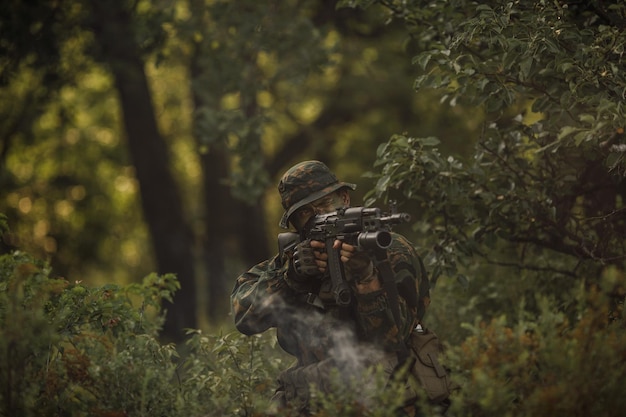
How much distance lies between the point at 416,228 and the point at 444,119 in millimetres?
7966

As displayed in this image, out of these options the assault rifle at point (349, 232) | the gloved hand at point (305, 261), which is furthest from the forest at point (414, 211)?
the gloved hand at point (305, 261)

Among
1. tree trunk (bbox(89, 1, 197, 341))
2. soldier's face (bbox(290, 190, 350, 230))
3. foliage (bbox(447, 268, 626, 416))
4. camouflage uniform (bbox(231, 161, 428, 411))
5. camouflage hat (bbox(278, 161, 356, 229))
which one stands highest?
tree trunk (bbox(89, 1, 197, 341))

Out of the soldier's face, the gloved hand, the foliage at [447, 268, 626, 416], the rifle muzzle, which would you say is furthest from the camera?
the soldier's face

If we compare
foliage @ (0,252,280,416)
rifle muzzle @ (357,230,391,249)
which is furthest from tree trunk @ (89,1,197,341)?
rifle muzzle @ (357,230,391,249)

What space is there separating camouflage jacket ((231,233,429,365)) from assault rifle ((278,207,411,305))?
175 mm

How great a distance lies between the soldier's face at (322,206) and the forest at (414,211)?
3.22ft

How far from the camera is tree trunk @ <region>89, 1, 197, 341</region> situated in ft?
43.2

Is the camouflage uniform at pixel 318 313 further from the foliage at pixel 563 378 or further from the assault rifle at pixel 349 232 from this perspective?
the foliage at pixel 563 378

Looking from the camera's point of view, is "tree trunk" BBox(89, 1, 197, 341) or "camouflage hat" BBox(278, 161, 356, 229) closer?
"camouflage hat" BBox(278, 161, 356, 229)

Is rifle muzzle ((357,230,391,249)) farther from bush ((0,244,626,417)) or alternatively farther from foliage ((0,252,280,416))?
foliage ((0,252,280,416))

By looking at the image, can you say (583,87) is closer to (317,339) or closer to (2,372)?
(317,339)

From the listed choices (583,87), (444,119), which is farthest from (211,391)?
(444,119)

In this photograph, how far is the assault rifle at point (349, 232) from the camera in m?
4.61

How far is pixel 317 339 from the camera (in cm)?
532
